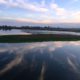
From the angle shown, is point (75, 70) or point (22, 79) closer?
point (22, 79)

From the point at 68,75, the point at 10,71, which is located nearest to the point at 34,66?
the point at 10,71

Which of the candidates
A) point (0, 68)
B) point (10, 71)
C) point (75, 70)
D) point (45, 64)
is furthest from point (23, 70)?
point (75, 70)

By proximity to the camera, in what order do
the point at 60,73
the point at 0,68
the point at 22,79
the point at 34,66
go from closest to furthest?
the point at 22,79 < the point at 60,73 < the point at 0,68 < the point at 34,66

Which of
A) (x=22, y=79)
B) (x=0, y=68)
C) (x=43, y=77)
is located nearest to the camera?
(x=22, y=79)

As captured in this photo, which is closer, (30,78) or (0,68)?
(30,78)

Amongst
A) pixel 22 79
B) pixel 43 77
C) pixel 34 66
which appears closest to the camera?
pixel 22 79

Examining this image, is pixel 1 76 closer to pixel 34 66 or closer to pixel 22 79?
pixel 22 79

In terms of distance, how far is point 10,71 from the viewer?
17.5 meters

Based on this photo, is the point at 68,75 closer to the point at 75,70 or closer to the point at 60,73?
the point at 60,73

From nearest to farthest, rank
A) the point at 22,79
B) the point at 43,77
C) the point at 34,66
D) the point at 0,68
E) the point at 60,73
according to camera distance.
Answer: the point at 22,79 < the point at 43,77 < the point at 60,73 < the point at 0,68 < the point at 34,66

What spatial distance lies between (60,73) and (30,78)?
308 centimetres

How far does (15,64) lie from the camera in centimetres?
2066

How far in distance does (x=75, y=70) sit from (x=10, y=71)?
20.1ft

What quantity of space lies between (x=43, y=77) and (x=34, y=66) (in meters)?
3.95
